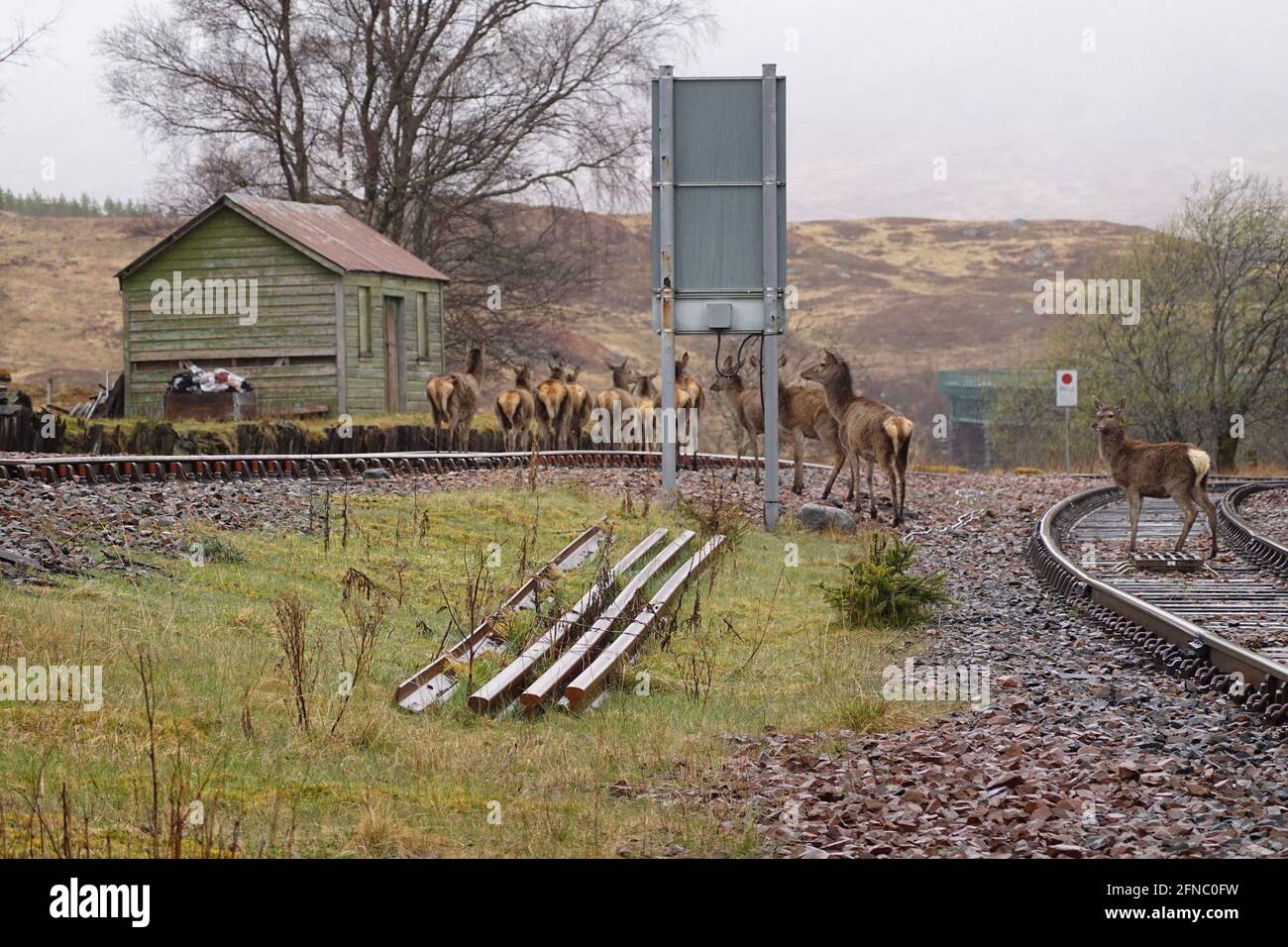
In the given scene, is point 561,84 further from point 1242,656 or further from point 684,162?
point 1242,656

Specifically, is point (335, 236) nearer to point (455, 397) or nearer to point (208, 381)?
point (208, 381)

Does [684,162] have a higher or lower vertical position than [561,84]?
lower

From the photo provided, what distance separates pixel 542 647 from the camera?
9.27 metres

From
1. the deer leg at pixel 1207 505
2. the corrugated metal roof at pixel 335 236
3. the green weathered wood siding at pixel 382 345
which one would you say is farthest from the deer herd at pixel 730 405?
the corrugated metal roof at pixel 335 236

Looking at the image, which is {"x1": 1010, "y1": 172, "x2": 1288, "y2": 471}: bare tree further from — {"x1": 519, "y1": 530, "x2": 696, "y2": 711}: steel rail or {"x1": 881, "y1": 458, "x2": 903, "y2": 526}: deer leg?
{"x1": 519, "y1": 530, "x2": 696, "y2": 711}: steel rail

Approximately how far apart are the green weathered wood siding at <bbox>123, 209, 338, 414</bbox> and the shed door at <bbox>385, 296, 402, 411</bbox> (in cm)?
262

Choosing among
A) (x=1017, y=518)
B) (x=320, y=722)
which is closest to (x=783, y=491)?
(x=1017, y=518)

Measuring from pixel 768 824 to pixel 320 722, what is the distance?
2.40m

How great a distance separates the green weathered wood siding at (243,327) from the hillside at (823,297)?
1365 cm

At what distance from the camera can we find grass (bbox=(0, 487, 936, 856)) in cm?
595

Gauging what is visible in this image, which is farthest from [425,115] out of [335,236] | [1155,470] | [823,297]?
[823,297]

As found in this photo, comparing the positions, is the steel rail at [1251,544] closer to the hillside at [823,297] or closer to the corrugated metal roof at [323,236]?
the corrugated metal roof at [323,236]

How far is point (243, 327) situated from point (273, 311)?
1126 millimetres

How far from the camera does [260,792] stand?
21.1 ft
